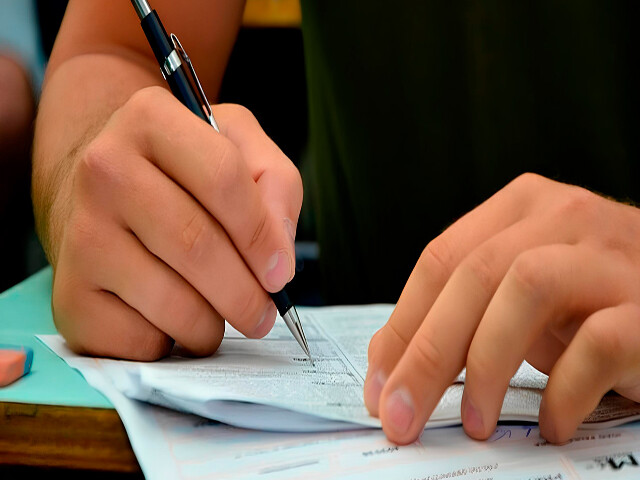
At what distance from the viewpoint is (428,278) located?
35 cm

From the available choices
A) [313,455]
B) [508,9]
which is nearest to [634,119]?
[508,9]

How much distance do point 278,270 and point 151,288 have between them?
0.08 metres

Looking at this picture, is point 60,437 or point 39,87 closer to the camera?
point 60,437

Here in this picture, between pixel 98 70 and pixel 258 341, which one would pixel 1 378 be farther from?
pixel 98 70

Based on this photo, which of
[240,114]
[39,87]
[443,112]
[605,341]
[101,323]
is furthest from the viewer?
[443,112]

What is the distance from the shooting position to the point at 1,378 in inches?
14.3

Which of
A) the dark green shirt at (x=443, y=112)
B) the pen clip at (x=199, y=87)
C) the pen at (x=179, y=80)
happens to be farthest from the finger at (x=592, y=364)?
the dark green shirt at (x=443, y=112)

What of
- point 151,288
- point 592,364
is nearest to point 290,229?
point 151,288

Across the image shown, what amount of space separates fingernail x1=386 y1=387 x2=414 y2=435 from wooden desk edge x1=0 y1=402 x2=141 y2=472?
5.4 inches

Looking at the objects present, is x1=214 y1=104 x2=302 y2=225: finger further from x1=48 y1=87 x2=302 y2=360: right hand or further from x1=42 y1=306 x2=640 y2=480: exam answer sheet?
x1=42 y1=306 x2=640 y2=480: exam answer sheet

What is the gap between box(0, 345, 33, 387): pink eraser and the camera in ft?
1.20

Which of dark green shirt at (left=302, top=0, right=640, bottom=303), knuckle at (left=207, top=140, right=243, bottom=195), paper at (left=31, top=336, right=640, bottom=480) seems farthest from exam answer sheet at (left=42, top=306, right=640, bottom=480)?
dark green shirt at (left=302, top=0, right=640, bottom=303)

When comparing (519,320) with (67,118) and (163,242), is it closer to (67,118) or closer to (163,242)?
(163,242)

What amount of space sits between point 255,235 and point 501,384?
178 mm
